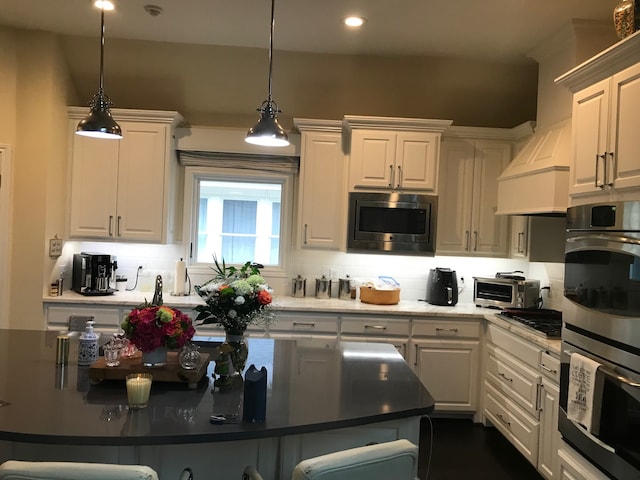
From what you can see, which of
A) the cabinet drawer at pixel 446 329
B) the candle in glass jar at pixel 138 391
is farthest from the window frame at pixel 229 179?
the candle in glass jar at pixel 138 391

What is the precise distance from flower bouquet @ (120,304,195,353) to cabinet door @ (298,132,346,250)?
91.4 inches

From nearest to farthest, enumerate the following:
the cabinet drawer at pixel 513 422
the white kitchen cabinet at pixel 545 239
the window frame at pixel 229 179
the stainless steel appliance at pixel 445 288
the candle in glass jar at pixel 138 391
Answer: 1. the candle in glass jar at pixel 138 391
2. the cabinet drawer at pixel 513 422
3. the white kitchen cabinet at pixel 545 239
4. the stainless steel appliance at pixel 445 288
5. the window frame at pixel 229 179

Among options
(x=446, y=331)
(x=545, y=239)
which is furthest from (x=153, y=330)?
(x=545, y=239)

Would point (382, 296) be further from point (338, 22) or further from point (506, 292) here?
point (338, 22)

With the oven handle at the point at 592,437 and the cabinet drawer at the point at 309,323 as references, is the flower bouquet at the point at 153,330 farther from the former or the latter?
the cabinet drawer at the point at 309,323

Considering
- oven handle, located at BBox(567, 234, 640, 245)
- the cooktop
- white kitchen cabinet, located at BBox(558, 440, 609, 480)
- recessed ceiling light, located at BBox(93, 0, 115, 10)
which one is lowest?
white kitchen cabinet, located at BBox(558, 440, 609, 480)

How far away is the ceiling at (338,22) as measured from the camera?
3193mm

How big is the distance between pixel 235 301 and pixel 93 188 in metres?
2.64

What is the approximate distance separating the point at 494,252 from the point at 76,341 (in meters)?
3.26

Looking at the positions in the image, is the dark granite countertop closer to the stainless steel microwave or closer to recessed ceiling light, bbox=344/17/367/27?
the stainless steel microwave

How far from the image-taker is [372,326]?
3.97m

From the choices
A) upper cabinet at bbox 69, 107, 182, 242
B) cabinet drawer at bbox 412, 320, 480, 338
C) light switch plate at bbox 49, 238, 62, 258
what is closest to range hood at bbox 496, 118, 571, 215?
cabinet drawer at bbox 412, 320, 480, 338

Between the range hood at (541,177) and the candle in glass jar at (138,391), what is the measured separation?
261cm

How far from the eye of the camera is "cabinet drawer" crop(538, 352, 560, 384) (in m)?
2.85
